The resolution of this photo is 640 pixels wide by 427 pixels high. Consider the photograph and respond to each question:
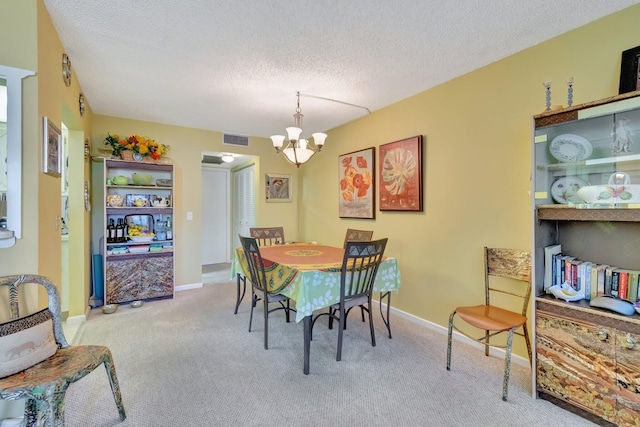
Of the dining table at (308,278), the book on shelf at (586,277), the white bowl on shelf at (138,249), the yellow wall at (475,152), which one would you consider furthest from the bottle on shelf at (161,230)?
the book on shelf at (586,277)

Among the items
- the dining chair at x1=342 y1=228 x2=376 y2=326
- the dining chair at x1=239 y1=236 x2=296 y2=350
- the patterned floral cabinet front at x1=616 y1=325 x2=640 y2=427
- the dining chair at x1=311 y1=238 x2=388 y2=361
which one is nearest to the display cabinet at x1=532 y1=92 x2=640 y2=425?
the patterned floral cabinet front at x1=616 y1=325 x2=640 y2=427

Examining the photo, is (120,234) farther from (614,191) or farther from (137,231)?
(614,191)

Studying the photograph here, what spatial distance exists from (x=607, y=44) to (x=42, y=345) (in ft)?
12.6

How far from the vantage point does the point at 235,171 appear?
21.1 ft

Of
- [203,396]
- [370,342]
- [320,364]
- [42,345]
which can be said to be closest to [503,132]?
Result: [370,342]

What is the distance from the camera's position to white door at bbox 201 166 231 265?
634 centimetres

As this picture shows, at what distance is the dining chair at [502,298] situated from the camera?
6.70ft

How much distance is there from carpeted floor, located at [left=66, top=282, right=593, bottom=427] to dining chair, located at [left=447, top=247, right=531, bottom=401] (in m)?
0.21

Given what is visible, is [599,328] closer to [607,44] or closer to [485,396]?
[485,396]

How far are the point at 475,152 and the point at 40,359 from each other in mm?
3362

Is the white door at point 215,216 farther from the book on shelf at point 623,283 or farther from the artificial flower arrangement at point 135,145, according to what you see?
the book on shelf at point 623,283

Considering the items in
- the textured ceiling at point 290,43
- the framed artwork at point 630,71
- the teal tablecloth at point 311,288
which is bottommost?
the teal tablecloth at point 311,288

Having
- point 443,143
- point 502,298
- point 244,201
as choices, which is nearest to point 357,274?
point 502,298

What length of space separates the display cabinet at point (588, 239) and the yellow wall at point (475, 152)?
13.8 inches
